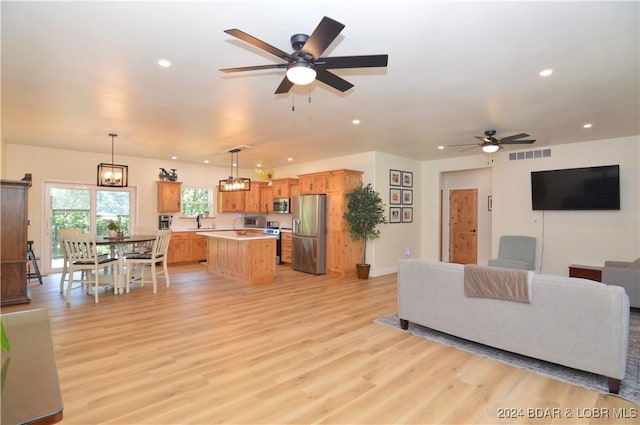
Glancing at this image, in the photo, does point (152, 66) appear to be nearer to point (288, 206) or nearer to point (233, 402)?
point (233, 402)

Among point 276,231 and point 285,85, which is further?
point 276,231

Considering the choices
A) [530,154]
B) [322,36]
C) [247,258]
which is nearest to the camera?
[322,36]

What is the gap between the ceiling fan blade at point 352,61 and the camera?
2270 millimetres

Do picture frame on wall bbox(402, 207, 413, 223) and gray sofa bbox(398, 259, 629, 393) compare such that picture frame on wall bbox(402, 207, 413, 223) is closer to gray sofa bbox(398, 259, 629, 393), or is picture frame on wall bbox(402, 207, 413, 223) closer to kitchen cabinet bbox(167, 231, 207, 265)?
gray sofa bbox(398, 259, 629, 393)

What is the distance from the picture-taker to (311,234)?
7.34 metres

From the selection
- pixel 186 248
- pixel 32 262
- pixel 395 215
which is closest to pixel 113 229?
pixel 32 262

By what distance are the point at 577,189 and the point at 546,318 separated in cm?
441

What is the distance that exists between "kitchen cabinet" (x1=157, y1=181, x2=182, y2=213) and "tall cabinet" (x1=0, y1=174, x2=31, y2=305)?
3.56 meters

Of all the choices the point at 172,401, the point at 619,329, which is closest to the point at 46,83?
the point at 172,401

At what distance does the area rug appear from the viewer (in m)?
2.63

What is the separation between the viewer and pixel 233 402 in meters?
2.37

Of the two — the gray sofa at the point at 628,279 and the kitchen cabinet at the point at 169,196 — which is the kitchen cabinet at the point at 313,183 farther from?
the gray sofa at the point at 628,279

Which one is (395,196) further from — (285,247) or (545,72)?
(545,72)

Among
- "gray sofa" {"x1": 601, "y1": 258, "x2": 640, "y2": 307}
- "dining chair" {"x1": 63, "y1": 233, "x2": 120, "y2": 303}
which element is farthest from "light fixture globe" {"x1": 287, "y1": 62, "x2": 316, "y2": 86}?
"gray sofa" {"x1": 601, "y1": 258, "x2": 640, "y2": 307}
